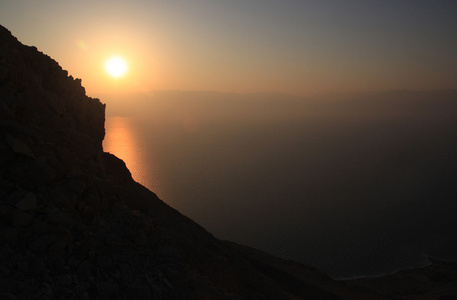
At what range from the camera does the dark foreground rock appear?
719 cm

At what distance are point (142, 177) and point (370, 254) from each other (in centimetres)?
4212

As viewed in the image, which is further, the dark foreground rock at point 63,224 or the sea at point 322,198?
the sea at point 322,198

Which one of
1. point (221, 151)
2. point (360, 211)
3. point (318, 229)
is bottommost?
point (318, 229)

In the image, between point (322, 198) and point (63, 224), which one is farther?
point (322, 198)

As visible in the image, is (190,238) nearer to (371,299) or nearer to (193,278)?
(193,278)

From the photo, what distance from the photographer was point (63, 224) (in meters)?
8.21

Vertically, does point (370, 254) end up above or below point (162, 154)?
below

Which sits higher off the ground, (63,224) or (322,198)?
(322,198)

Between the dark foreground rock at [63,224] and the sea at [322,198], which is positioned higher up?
the sea at [322,198]

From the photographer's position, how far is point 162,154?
272ft

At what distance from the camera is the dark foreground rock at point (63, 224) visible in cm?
719

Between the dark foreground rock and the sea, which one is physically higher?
the sea

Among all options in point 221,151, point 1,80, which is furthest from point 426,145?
point 1,80

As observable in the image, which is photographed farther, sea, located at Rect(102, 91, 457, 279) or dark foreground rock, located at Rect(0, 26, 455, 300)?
sea, located at Rect(102, 91, 457, 279)
